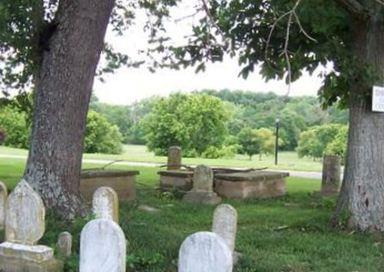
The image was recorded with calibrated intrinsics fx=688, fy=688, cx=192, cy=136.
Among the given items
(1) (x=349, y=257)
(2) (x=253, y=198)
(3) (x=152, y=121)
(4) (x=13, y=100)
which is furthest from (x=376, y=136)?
(3) (x=152, y=121)

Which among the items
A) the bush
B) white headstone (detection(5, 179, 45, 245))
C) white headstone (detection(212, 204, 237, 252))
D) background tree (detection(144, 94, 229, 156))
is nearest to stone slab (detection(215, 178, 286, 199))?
white headstone (detection(212, 204, 237, 252))

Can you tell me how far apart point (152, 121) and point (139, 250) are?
168 feet

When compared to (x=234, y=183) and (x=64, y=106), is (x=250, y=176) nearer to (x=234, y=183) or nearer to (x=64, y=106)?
(x=234, y=183)

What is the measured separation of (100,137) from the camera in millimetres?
60875

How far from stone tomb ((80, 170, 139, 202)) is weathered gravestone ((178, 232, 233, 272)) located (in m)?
9.20

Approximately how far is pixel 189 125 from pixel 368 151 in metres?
46.9

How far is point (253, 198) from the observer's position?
15.7 metres

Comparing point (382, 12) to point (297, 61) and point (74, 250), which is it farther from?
point (74, 250)

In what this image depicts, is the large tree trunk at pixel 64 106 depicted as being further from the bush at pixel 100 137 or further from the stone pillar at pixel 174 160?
the bush at pixel 100 137

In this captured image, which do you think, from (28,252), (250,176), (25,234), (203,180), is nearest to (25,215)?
(25,234)

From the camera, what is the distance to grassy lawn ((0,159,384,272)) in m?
7.55

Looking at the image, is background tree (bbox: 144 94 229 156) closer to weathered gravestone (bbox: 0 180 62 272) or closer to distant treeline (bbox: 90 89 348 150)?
distant treeline (bbox: 90 89 348 150)

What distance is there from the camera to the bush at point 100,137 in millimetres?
59000

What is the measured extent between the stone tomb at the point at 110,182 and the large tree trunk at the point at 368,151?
18.4ft
